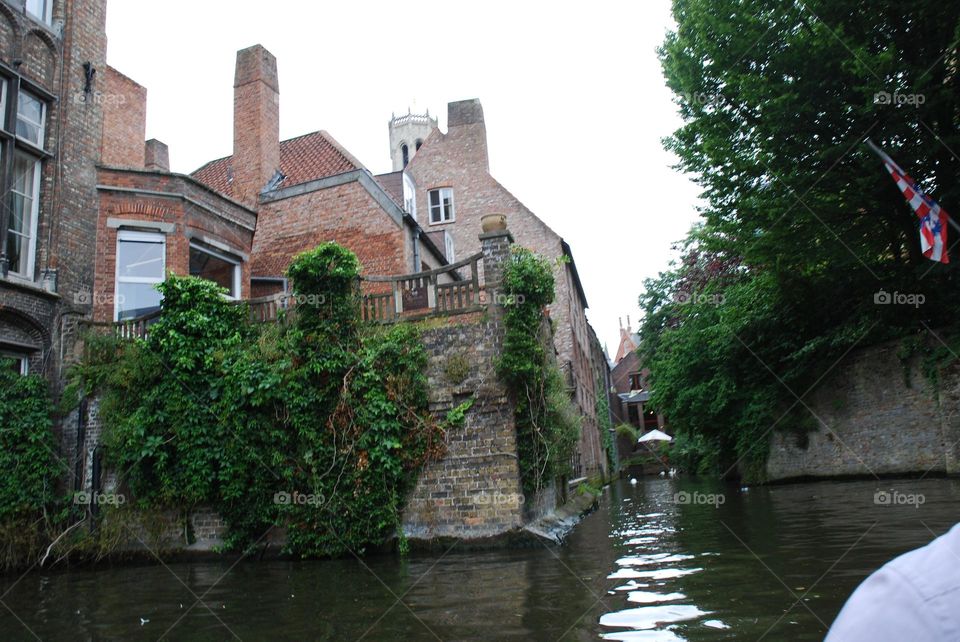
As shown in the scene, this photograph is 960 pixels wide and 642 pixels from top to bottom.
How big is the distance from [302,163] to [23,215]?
38.2ft

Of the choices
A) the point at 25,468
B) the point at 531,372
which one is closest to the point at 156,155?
the point at 25,468

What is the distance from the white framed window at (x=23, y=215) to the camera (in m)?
13.7

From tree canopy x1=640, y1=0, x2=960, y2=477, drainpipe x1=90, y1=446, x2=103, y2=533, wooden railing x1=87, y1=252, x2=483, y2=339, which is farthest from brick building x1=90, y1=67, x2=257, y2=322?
tree canopy x1=640, y1=0, x2=960, y2=477

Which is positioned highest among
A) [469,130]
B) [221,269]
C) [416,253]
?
[469,130]

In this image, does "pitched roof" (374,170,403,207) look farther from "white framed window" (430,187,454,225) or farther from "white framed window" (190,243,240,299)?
"white framed window" (190,243,240,299)

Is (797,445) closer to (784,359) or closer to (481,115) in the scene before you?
(784,359)

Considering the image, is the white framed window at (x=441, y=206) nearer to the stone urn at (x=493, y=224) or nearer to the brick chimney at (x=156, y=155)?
the brick chimney at (x=156, y=155)

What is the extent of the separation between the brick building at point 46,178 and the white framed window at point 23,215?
19 mm

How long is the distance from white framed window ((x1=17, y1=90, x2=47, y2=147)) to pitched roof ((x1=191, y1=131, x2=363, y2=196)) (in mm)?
8537

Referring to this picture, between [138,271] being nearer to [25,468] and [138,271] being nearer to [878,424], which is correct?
[25,468]

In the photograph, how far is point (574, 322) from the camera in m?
32.7

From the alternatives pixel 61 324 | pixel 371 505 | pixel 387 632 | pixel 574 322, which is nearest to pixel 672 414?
pixel 574 322

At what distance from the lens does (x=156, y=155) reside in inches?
1115

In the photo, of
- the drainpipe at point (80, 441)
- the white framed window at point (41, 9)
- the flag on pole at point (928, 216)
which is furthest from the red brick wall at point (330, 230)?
the flag on pole at point (928, 216)
